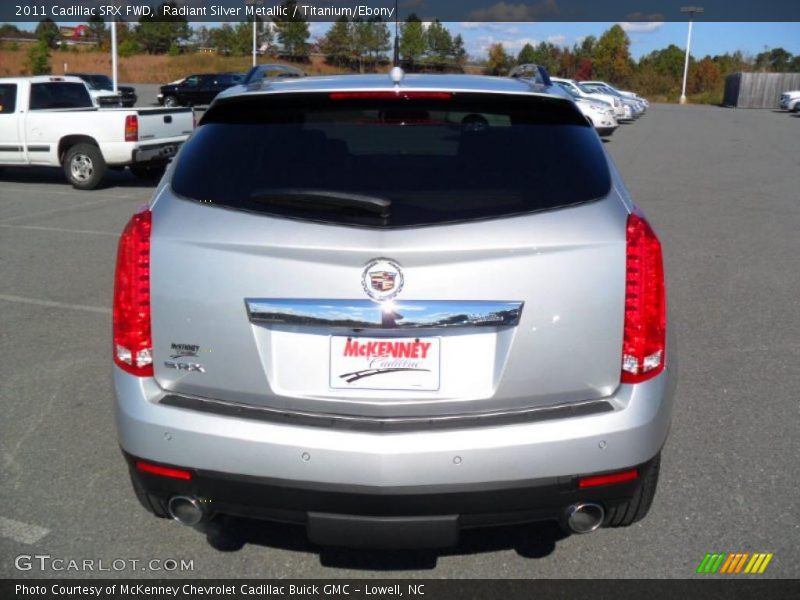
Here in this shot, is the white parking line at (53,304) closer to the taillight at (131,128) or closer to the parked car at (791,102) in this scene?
the taillight at (131,128)

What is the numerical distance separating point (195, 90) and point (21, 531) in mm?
41871

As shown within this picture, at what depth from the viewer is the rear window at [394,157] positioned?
261cm

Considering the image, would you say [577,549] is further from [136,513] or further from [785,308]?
[785,308]

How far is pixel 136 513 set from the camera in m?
3.49

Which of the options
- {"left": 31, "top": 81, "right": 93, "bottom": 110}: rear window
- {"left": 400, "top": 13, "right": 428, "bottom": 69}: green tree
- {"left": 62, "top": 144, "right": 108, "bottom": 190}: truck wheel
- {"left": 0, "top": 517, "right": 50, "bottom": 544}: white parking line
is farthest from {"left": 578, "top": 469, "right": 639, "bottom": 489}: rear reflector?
{"left": 31, "top": 81, "right": 93, "bottom": 110}: rear window

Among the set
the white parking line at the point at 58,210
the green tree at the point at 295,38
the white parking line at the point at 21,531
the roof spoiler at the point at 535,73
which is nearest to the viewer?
the white parking line at the point at 21,531

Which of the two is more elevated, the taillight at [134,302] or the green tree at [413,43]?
the green tree at [413,43]

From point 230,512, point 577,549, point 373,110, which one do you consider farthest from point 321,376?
point 577,549

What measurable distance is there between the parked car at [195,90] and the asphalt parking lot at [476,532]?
3439cm

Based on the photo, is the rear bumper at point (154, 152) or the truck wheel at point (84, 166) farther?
the truck wheel at point (84, 166)

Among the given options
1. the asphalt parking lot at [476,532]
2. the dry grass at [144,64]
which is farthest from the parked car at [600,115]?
the dry grass at [144,64]

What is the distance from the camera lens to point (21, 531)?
3350 millimetres

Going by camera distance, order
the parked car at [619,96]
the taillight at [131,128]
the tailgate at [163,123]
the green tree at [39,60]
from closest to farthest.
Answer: the taillight at [131,128] < the tailgate at [163,123] < the parked car at [619,96] < the green tree at [39,60]

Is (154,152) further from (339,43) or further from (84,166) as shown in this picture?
(339,43)
